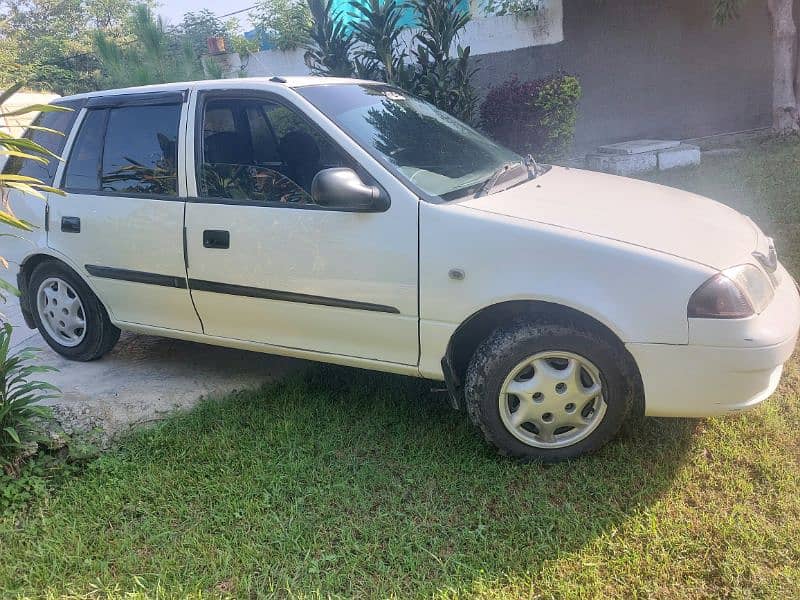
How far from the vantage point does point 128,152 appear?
386cm

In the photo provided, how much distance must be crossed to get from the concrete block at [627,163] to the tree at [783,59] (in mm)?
2657

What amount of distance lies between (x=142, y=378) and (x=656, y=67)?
9465 mm

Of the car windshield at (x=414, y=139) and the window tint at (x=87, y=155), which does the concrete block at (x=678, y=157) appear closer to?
the car windshield at (x=414, y=139)

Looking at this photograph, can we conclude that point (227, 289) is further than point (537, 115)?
No

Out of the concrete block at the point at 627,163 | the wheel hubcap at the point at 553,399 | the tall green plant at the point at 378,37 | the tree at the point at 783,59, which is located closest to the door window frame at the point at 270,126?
the wheel hubcap at the point at 553,399

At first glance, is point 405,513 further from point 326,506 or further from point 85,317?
point 85,317

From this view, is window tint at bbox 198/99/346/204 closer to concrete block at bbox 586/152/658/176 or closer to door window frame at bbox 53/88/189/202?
door window frame at bbox 53/88/189/202

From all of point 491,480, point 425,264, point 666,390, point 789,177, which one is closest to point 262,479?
point 491,480

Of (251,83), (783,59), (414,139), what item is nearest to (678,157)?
(783,59)

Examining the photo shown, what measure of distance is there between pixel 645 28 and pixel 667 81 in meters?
0.92

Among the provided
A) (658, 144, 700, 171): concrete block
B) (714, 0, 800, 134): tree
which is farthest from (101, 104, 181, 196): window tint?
(714, 0, 800, 134): tree

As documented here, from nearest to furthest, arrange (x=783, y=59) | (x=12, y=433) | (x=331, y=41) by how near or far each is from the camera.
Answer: (x=12, y=433)
(x=331, y=41)
(x=783, y=59)

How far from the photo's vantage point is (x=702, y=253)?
8.77 feet

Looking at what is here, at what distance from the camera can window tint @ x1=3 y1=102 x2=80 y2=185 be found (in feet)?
13.4
